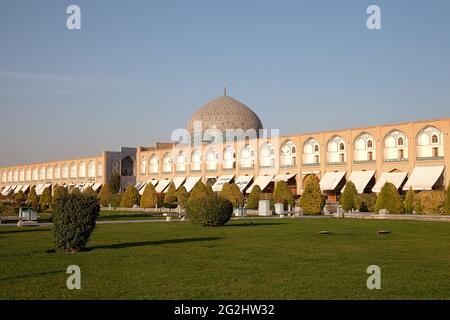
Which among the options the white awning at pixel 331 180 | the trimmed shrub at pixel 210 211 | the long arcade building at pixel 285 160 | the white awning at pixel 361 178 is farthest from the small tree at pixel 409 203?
the trimmed shrub at pixel 210 211

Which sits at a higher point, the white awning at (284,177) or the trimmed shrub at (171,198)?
the white awning at (284,177)

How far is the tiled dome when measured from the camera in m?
67.1

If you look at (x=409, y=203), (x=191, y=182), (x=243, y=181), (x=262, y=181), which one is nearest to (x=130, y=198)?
(x=243, y=181)

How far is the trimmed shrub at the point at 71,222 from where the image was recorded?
13.4 meters

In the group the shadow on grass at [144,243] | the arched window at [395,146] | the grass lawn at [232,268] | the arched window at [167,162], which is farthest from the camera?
the arched window at [167,162]

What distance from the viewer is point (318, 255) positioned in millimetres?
12562

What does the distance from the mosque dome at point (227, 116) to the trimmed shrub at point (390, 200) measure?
3276 centimetres

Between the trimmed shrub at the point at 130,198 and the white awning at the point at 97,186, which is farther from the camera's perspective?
the white awning at the point at 97,186

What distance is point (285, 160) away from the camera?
176ft

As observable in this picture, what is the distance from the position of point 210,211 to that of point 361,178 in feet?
85.6

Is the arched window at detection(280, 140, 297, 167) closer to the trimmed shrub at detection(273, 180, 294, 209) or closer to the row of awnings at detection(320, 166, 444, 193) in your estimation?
the row of awnings at detection(320, 166, 444, 193)

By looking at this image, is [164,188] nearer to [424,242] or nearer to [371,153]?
[371,153]

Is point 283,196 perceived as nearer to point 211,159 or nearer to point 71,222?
point 211,159

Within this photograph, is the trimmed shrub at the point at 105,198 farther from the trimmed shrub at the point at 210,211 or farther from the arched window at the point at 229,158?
the trimmed shrub at the point at 210,211
